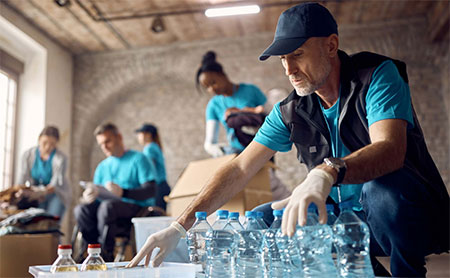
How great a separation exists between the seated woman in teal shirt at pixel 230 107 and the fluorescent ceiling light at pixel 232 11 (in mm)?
1645

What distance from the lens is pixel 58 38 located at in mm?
6133

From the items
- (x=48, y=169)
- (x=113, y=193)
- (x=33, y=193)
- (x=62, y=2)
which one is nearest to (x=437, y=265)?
(x=113, y=193)

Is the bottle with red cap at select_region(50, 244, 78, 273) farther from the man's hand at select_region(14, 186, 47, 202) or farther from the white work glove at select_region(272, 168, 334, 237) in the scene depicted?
the man's hand at select_region(14, 186, 47, 202)

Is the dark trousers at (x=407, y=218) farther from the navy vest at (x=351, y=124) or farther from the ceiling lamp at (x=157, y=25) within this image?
the ceiling lamp at (x=157, y=25)

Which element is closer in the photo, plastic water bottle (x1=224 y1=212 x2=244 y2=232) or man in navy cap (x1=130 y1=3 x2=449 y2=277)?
man in navy cap (x1=130 y1=3 x2=449 y2=277)

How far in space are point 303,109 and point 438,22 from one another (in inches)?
173

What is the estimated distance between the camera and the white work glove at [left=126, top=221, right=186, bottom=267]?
1454 millimetres

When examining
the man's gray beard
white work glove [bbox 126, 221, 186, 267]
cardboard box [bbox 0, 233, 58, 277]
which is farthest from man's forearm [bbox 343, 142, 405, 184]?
cardboard box [bbox 0, 233, 58, 277]

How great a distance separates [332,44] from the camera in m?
1.57

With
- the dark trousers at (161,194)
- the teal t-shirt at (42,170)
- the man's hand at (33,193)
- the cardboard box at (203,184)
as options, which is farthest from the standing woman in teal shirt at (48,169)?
the cardboard box at (203,184)

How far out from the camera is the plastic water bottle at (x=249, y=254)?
141 centimetres

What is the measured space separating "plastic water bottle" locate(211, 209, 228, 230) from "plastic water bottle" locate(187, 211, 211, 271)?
0.11ft

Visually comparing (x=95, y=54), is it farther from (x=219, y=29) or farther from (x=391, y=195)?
(x=391, y=195)

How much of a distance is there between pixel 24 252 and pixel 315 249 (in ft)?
6.40
